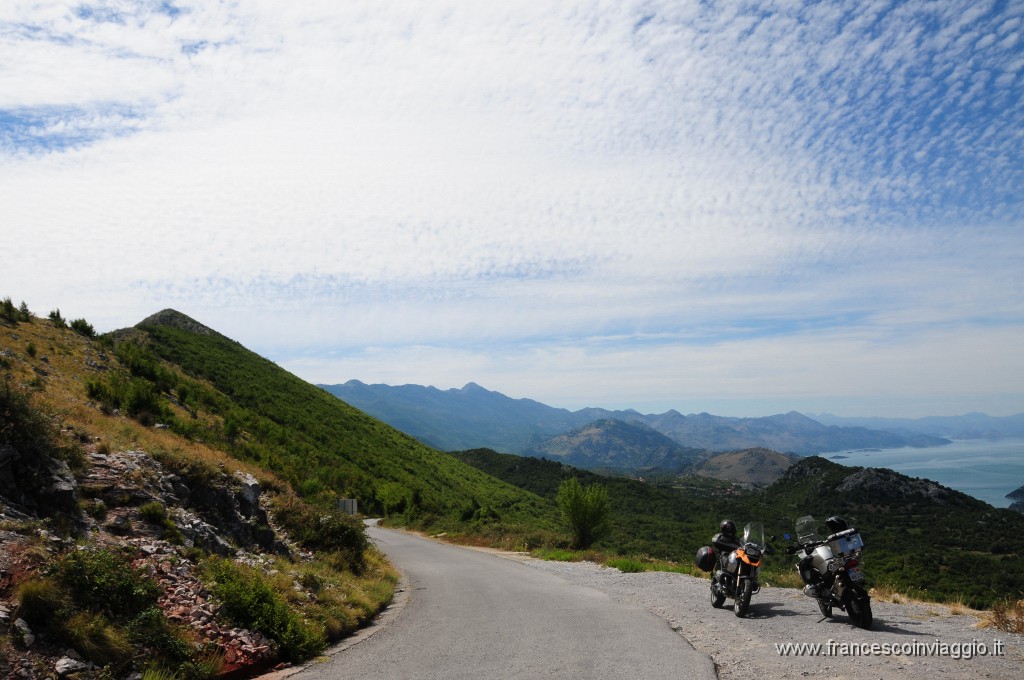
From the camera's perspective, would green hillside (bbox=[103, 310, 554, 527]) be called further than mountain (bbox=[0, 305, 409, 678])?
Yes

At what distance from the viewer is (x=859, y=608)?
334 inches

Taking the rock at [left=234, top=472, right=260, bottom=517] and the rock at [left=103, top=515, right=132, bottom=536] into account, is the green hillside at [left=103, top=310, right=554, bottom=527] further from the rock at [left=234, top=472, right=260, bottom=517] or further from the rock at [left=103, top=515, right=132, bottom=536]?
the rock at [left=103, top=515, right=132, bottom=536]

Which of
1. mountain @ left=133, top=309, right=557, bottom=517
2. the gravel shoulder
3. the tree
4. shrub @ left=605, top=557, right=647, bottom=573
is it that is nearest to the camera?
the gravel shoulder

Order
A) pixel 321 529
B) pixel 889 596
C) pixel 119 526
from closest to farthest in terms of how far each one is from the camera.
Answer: pixel 119 526 → pixel 889 596 → pixel 321 529

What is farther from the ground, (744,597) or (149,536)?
(149,536)

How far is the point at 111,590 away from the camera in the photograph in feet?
23.5

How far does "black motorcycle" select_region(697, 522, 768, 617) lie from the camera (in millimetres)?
9898

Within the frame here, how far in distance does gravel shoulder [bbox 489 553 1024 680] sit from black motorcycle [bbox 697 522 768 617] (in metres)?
0.28

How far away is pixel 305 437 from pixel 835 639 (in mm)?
48848

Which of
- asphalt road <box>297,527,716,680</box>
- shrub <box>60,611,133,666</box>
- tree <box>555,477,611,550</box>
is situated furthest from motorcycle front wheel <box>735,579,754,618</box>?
tree <box>555,477,611,550</box>

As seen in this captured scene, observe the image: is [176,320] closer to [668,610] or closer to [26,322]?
[26,322]

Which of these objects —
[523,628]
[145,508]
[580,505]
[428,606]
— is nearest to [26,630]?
[145,508]

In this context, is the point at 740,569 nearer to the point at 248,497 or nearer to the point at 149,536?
the point at 149,536

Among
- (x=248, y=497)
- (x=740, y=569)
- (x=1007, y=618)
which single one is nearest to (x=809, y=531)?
(x=740, y=569)
